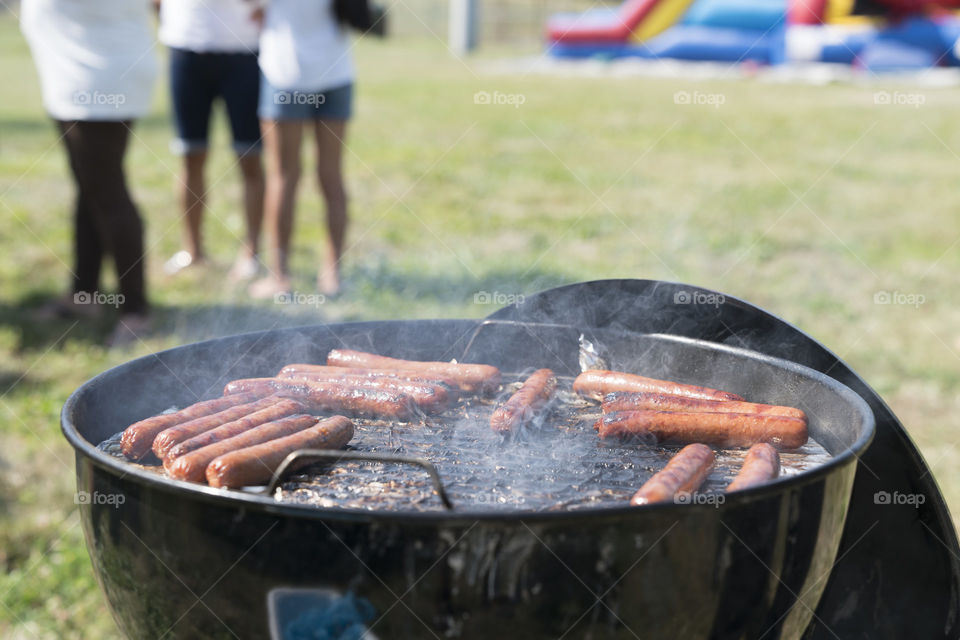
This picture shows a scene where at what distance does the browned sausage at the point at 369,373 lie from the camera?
2.51m

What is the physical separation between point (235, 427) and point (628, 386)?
107 cm

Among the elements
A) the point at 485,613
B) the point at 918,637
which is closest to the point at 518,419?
the point at 485,613

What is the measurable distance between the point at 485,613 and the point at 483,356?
1.36 m

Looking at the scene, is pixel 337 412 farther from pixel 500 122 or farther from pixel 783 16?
pixel 783 16

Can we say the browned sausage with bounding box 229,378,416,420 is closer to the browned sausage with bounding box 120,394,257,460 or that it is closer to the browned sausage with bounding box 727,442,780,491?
the browned sausage with bounding box 120,394,257,460

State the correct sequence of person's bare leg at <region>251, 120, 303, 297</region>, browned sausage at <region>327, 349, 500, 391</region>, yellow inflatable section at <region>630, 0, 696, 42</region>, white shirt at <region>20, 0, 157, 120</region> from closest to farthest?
browned sausage at <region>327, 349, 500, 391</region>, white shirt at <region>20, 0, 157, 120</region>, person's bare leg at <region>251, 120, 303, 297</region>, yellow inflatable section at <region>630, 0, 696, 42</region>

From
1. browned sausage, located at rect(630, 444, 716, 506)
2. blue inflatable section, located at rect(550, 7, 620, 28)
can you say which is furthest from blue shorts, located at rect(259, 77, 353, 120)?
blue inflatable section, located at rect(550, 7, 620, 28)

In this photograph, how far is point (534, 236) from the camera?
745 centimetres

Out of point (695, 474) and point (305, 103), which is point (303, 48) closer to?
point (305, 103)

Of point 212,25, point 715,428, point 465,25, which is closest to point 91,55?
point 212,25

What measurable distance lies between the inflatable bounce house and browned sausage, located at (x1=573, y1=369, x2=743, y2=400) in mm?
18023

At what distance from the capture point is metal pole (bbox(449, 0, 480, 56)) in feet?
88.0

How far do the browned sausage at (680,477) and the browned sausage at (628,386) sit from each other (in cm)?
37

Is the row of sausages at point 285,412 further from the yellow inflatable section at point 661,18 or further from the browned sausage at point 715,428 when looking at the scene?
the yellow inflatable section at point 661,18
